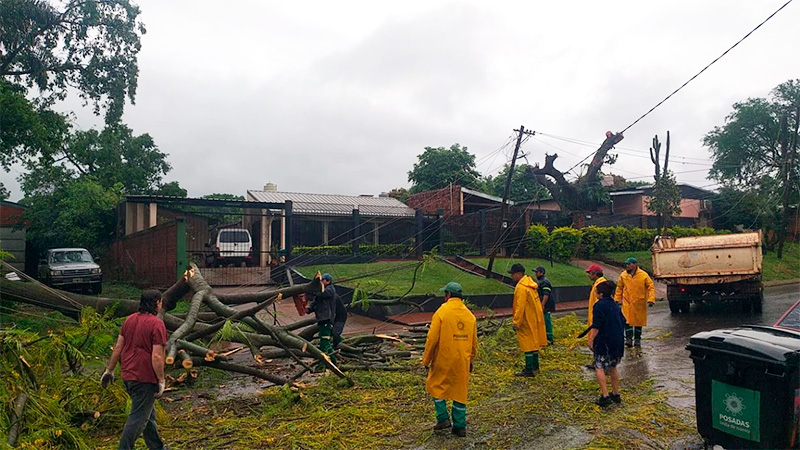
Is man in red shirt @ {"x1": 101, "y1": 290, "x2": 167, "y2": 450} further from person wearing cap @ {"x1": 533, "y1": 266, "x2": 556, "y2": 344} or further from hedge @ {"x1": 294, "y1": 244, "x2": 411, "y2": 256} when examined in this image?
hedge @ {"x1": 294, "y1": 244, "x2": 411, "y2": 256}

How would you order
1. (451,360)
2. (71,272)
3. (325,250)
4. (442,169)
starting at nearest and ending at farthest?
A: (451,360) → (71,272) → (325,250) → (442,169)

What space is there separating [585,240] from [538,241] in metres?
2.95

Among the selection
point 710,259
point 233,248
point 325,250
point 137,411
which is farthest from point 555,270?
point 137,411

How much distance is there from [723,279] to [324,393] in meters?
11.5

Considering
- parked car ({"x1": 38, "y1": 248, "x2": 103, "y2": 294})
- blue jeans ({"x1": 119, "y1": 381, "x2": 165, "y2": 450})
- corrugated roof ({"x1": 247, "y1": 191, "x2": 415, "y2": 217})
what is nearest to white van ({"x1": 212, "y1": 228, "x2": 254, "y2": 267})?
corrugated roof ({"x1": 247, "y1": 191, "x2": 415, "y2": 217})

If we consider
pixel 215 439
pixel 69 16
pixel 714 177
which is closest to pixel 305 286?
pixel 215 439

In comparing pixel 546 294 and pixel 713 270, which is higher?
pixel 713 270

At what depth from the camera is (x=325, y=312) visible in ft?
26.8

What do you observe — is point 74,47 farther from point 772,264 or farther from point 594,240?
point 772,264

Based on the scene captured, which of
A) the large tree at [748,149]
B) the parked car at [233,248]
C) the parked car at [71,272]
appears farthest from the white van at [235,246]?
the large tree at [748,149]

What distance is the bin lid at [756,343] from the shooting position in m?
3.78

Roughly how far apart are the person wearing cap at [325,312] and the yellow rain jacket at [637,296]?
5.28 metres

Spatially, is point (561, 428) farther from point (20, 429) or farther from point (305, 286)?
point (20, 429)

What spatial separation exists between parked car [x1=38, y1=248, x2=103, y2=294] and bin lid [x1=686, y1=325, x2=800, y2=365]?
1875 centimetres
